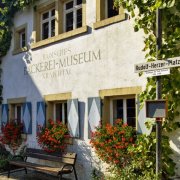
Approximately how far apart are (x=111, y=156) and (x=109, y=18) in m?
3.17

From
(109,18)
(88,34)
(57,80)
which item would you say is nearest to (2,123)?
(57,80)

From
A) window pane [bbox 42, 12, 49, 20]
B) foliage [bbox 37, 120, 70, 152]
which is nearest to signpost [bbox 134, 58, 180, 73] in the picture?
foliage [bbox 37, 120, 70, 152]

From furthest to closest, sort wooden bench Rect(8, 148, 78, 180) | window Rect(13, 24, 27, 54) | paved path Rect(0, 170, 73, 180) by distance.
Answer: window Rect(13, 24, 27, 54)
paved path Rect(0, 170, 73, 180)
wooden bench Rect(8, 148, 78, 180)

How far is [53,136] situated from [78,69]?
75.0 inches

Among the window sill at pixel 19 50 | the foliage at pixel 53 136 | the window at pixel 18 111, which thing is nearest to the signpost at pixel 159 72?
the foliage at pixel 53 136

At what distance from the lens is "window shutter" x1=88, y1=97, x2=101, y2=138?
360 inches

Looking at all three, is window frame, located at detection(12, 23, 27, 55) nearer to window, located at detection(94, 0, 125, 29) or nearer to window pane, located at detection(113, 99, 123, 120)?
window, located at detection(94, 0, 125, 29)

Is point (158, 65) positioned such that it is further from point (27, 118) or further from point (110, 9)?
point (27, 118)

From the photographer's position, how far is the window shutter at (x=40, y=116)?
11.2m

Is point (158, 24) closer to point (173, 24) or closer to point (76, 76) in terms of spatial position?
point (173, 24)

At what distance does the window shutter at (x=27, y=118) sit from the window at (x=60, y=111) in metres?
1.18

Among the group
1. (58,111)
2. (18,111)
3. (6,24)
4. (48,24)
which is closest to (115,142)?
(58,111)

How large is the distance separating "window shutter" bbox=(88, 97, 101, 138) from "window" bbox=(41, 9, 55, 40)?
3206 millimetres

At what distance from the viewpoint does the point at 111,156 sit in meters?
8.30
